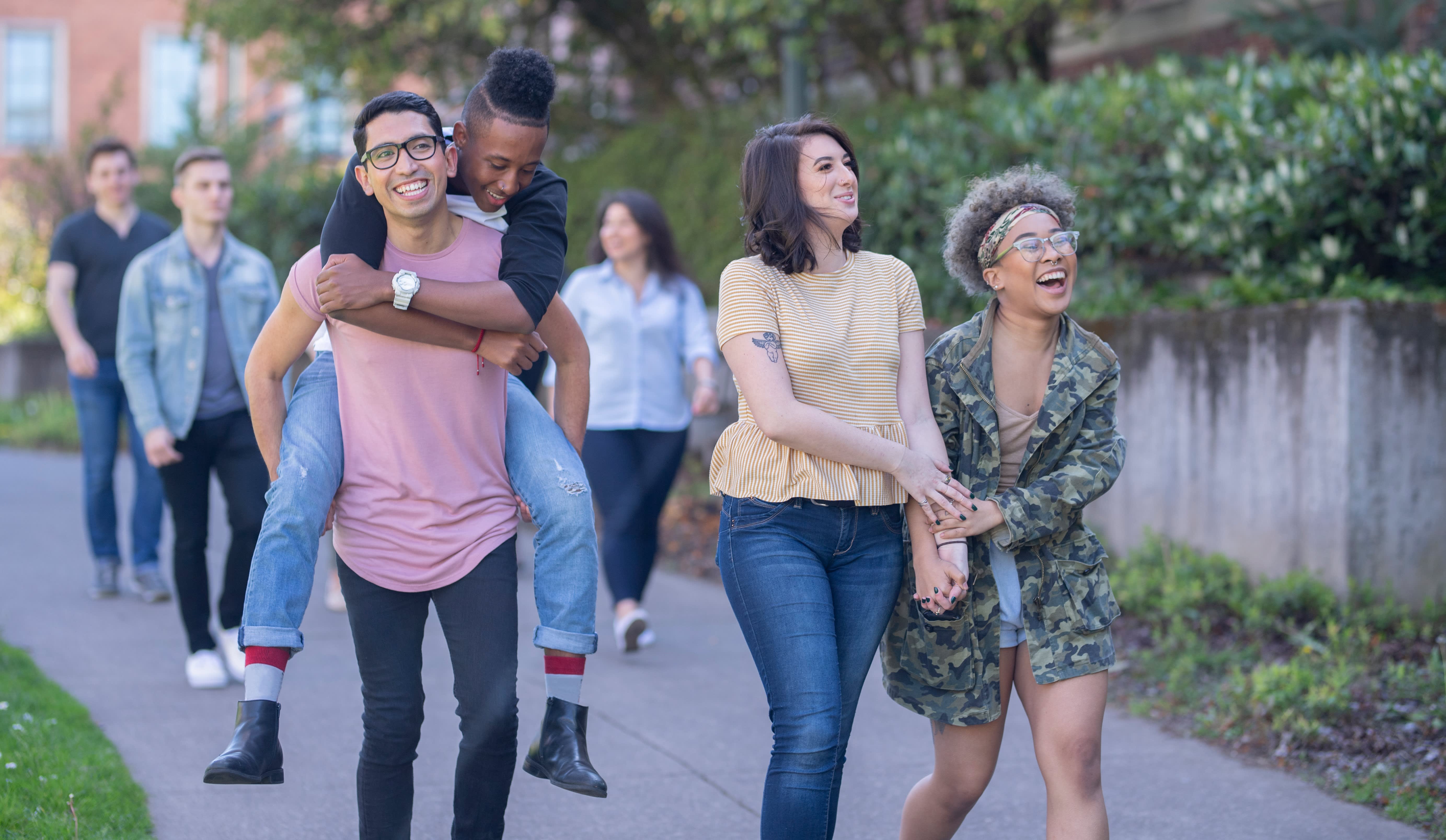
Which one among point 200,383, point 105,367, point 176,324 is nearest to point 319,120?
point 105,367

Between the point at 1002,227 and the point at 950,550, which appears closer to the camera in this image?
the point at 950,550

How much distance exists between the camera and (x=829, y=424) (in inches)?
119

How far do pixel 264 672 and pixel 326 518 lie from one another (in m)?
0.35

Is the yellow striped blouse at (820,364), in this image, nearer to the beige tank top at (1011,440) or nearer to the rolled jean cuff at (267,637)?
the beige tank top at (1011,440)

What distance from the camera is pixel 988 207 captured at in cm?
333

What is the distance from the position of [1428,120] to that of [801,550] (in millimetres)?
4702

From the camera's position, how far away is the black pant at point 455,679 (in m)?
3.03

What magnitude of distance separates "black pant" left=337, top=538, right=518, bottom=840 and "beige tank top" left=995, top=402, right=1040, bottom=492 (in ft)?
3.79

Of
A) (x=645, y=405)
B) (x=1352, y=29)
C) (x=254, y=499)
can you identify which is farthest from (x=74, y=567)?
(x=1352, y=29)

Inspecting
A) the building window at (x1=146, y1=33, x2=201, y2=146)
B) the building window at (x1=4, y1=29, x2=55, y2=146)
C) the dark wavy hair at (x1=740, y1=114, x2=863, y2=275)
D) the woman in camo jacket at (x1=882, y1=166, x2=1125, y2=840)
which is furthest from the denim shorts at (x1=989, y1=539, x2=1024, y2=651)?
the building window at (x1=4, y1=29, x2=55, y2=146)

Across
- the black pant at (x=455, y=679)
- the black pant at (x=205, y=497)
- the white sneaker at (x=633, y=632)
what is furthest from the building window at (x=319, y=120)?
the black pant at (x=455, y=679)

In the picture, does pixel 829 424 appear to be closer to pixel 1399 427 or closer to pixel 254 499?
pixel 254 499

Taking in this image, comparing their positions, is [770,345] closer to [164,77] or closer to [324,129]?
[324,129]

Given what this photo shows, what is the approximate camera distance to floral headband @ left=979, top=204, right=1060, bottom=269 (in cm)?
324
